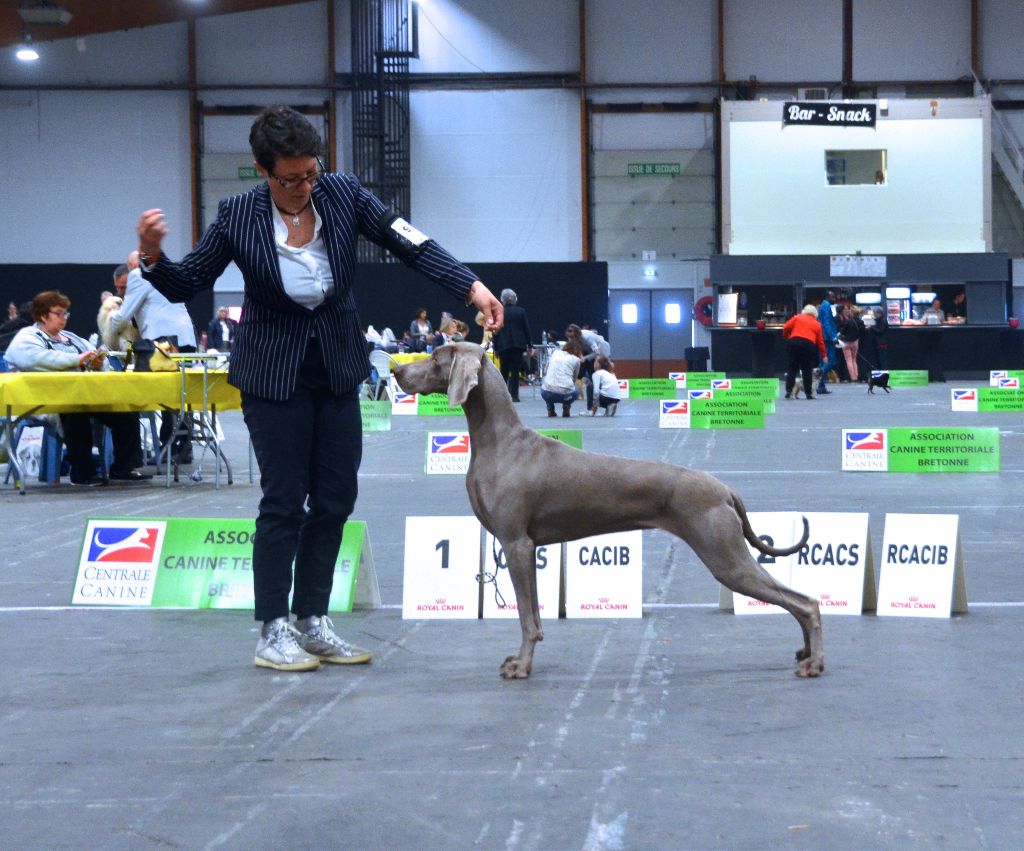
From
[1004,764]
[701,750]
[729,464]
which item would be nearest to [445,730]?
[701,750]

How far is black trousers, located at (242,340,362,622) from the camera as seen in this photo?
409 cm

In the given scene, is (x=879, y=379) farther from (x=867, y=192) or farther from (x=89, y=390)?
(x=89, y=390)

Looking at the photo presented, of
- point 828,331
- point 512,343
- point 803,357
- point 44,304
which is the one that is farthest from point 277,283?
point 828,331

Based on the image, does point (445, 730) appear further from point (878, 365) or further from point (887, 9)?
point (887, 9)

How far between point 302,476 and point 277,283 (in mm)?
561

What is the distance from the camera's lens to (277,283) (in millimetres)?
4012

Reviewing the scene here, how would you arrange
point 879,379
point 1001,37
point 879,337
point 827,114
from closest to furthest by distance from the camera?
point 879,379
point 879,337
point 827,114
point 1001,37

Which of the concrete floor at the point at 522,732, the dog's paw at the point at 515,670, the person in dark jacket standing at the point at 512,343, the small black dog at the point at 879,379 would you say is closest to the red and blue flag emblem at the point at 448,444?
the concrete floor at the point at 522,732

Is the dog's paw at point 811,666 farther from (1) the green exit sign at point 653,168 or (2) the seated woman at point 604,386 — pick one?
(1) the green exit sign at point 653,168

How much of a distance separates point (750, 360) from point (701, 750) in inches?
1092

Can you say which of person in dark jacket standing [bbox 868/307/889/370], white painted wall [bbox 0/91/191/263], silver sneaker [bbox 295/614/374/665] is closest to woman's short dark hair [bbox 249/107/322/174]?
silver sneaker [bbox 295/614/374/665]

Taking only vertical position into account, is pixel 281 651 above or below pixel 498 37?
below

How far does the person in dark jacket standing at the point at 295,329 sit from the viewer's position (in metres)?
4.03

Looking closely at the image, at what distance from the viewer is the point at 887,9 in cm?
3130
